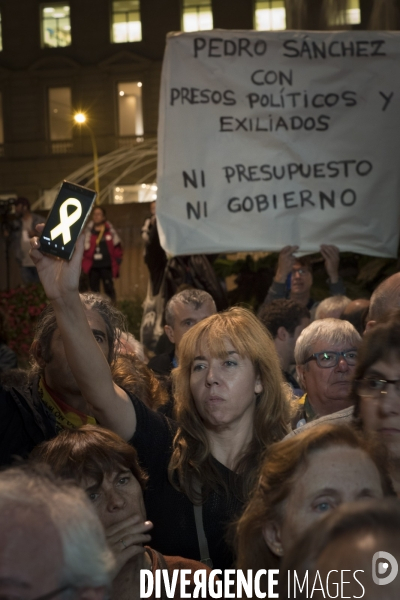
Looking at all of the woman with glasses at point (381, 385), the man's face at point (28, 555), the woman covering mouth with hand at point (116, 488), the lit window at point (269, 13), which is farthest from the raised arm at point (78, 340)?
the lit window at point (269, 13)

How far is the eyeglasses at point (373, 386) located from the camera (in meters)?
2.75

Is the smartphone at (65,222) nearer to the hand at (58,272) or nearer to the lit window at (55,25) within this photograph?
the hand at (58,272)

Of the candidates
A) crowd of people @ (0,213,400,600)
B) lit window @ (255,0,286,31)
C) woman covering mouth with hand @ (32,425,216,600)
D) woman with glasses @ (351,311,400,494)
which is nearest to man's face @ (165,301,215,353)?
crowd of people @ (0,213,400,600)

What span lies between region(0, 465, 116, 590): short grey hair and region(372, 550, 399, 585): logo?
1.90 ft

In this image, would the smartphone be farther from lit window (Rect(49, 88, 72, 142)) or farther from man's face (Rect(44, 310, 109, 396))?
lit window (Rect(49, 88, 72, 142))

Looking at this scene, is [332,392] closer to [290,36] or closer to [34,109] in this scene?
[290,36]

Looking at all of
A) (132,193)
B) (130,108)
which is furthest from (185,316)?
(130,108)

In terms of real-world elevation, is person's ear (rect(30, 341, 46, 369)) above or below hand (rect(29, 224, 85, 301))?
below

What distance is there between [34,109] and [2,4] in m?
5.20

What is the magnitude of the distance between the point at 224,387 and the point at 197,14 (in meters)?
40.0

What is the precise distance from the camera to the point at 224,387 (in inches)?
137

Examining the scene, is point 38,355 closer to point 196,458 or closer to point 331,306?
point 196,458

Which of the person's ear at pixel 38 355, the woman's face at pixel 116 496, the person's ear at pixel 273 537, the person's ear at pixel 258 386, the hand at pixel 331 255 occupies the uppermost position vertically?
the hand at pixel 331 255

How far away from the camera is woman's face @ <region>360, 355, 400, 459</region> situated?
2.72 meters
